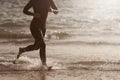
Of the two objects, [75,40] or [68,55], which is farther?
[75,40]

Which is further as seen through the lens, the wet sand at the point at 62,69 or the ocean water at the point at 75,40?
the ocean water at the point at 75,40

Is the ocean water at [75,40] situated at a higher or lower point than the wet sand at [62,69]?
lower

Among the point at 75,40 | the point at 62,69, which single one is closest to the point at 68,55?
the point at 62,69

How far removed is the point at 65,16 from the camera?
24609 millimetres

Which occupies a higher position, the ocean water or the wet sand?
the wet sand

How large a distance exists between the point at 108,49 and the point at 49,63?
299 cm

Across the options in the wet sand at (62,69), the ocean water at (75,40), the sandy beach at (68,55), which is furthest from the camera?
the ocean water at (75,40)

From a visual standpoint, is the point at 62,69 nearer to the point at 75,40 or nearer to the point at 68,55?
the point at 68,55

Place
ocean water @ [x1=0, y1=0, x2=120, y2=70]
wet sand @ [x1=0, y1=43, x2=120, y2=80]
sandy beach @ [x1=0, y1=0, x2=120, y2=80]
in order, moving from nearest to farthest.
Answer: wet sand @ [x1=0, y1=43, x2=120, y2=80] < sandy beach @ [x1=0, y1=0, x2=120, y2=80] < ocean water @ [x1=0, y1=0, x2=120, y2=70]

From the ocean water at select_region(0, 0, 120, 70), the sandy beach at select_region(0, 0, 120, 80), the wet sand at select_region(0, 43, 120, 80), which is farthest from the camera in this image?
the ocean water at select_region(0, 0, 120, 70)

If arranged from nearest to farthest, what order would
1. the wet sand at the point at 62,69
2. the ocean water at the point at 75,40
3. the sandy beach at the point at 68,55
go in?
the wet sand at the point at 62,69 → the sandy beach at the point at 68,55 → the ocean water at the point at 75,40

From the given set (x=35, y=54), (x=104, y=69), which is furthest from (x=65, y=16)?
(x=104, y=69)

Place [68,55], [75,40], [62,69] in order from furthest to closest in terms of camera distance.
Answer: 1. [75,40]
2. [68,55]
3. [62,69]

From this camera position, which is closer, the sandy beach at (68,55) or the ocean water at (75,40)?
the sandy beach at (68,55)
